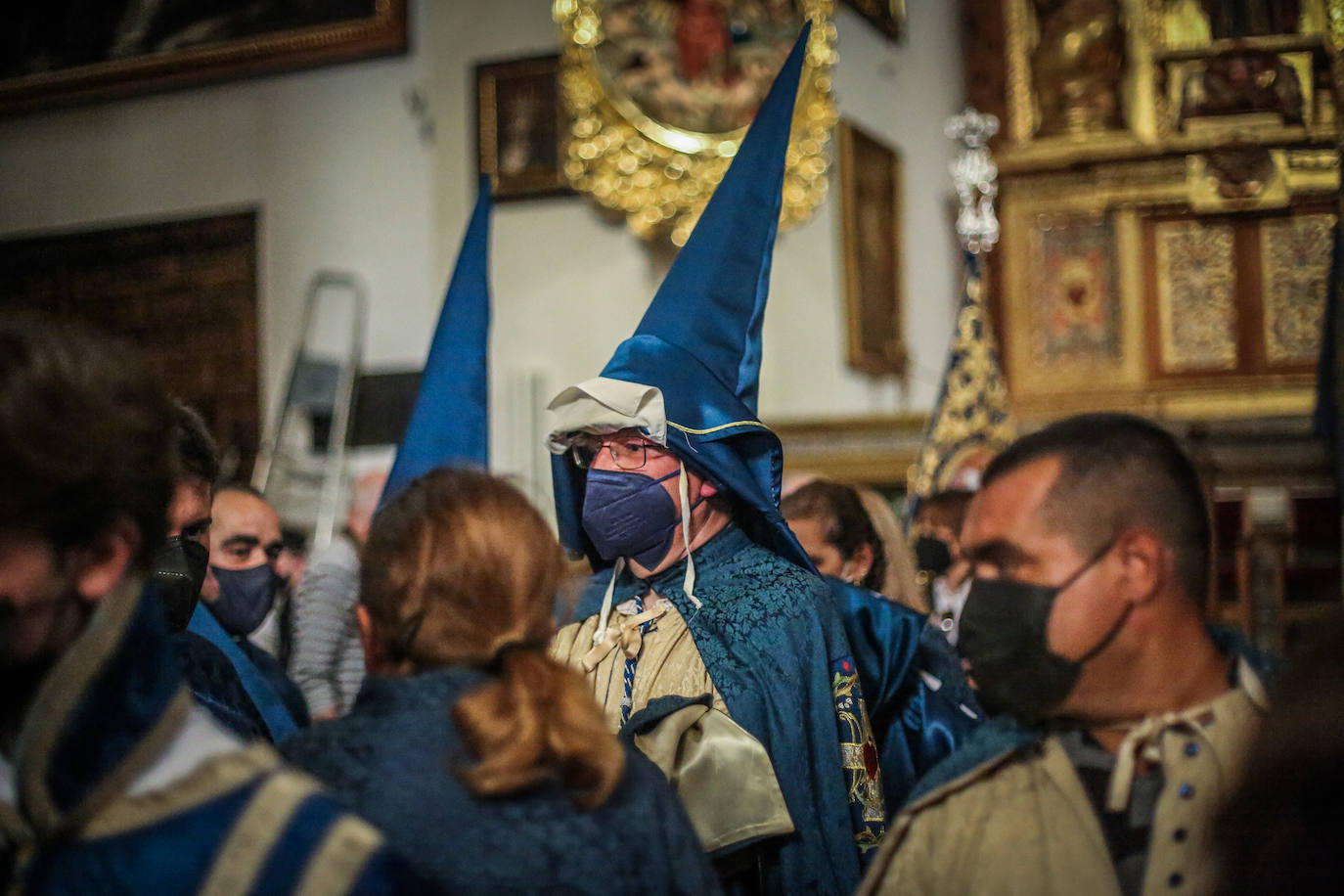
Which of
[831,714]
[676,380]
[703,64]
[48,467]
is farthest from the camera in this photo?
→ [703,64]

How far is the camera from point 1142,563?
1.51 metres

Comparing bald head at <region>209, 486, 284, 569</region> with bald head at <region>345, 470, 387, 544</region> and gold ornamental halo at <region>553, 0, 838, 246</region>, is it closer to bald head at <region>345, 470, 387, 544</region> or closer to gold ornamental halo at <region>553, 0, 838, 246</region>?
bald head at <region>345, 470, 387, 544</region>

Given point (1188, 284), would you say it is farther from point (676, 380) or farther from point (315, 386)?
point (676, 380)

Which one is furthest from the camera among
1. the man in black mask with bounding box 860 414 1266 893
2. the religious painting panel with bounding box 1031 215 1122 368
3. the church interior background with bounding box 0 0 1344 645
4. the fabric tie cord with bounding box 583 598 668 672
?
the religious painting panel with bounding box 1031 215 1122 368

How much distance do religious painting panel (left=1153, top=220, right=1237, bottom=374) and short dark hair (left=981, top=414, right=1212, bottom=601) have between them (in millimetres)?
7143

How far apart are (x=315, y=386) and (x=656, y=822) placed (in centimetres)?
714

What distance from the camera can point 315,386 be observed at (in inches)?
319

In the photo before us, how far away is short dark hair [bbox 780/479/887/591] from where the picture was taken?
10.5 ft

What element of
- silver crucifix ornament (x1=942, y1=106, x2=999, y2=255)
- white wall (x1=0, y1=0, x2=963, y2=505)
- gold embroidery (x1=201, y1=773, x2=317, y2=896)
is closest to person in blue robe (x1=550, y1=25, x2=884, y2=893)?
gold embroidery (x1=201, y1=773, x2=317, y2=896)

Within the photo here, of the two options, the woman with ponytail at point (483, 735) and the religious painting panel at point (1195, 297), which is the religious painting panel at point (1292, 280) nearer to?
the religious painting panel at point (1195, 297)

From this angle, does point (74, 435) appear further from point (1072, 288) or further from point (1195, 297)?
point (1195, 297)

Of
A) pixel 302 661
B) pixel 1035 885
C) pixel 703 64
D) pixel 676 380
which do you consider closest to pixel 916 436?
pixel 703 64

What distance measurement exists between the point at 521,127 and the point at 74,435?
22.8 feet

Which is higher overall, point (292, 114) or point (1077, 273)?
point (292, 114)
